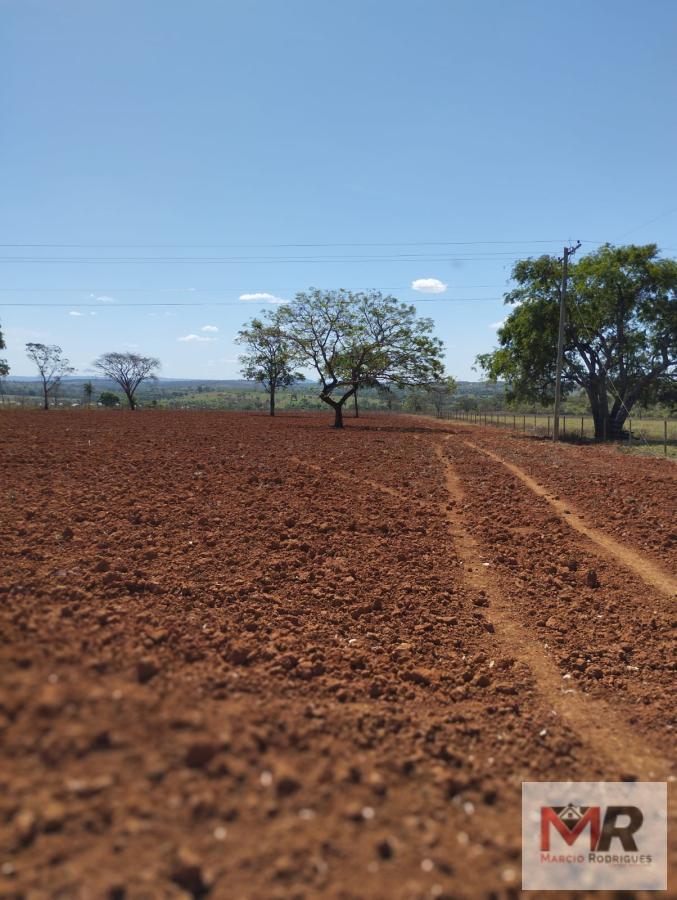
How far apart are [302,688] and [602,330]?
33202mm

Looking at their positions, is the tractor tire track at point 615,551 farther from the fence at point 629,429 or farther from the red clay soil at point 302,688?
the fence at point 629,429

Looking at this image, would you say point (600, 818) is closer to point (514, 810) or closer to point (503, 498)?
point (514, 810)

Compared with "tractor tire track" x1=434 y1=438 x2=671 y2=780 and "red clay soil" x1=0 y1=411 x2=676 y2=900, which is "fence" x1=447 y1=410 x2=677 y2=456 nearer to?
"red clay soil" x1=0 y1=411 x2=676 y2=900

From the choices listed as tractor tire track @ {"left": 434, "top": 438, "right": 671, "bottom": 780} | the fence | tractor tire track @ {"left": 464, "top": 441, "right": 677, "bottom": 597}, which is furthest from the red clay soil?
the fence

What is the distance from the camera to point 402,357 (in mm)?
34219

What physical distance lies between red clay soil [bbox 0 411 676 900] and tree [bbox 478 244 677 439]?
24.0 meters

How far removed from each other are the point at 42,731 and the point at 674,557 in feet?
27.0

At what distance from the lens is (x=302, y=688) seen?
12.4 ft

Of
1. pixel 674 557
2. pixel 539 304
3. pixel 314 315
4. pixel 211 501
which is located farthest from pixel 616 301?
pixel 211 501

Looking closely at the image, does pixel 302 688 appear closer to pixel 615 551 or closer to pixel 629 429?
pixel 615 551

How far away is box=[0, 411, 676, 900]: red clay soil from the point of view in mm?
2158

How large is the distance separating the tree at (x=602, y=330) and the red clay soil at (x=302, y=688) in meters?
24.0

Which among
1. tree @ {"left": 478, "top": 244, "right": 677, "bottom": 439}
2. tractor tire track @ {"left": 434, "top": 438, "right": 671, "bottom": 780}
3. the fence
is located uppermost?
tree @ {"left": 478, "top": 244, "right": 677, "bottom": 439}

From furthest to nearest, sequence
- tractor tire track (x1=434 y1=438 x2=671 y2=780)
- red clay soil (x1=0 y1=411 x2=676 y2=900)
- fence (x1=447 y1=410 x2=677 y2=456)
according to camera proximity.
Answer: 1. fence (x1=447 y1=410 x2=677 y2=456)
2. tractor tire track (x1=434 y1=438 x2=671 y2=780)
3. red clay soil (x1=0 y1=411 x2=676 y2=900)
